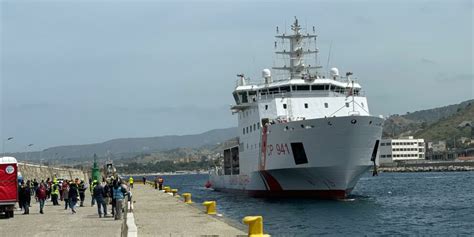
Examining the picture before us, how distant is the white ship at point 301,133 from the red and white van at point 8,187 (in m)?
16.8

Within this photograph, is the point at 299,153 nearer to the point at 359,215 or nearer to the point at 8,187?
the point at 359,215

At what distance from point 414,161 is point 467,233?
16944 cm

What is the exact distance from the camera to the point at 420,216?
3350 centimetres

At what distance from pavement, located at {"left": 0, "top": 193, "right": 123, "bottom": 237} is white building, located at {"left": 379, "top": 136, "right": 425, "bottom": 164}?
6309 inches

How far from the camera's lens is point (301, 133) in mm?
38969

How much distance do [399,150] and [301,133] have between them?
157 meters

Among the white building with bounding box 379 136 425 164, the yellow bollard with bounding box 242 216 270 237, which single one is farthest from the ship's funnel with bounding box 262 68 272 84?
the white building with bounding box 379 136 425 164

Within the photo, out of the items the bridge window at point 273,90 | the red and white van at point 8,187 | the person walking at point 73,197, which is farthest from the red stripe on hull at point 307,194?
the red and white van at point 8,187

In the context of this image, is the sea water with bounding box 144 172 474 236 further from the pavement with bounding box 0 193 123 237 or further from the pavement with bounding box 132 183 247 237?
the pavement with bounding box 0 193 123 237

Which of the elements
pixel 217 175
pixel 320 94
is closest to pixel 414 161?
pixel 217 175

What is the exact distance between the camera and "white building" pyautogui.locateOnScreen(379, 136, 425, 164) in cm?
18462

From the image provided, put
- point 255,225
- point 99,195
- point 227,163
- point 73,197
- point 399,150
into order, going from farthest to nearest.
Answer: point 399,150 → point 227,163 → point 73,197 → point 99,195 → point 255,225

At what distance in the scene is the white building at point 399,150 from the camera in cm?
18462


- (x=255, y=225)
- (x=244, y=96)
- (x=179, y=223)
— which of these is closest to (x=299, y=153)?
(x=244, y=96)
